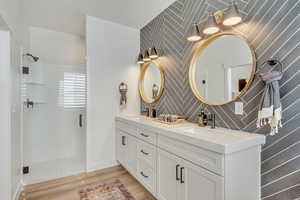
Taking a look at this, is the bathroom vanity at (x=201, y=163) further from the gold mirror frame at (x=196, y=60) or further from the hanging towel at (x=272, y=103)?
the gold mirror frame at (x=196, y=60)

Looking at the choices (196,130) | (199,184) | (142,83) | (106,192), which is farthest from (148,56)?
(106,192)

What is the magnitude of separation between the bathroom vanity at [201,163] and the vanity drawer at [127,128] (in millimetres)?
282

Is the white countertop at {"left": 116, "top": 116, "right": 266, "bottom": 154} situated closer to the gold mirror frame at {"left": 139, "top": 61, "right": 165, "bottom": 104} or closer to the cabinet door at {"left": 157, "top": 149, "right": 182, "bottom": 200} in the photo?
the cabinet door at {"left": 157, "top": 149, "right": 182, "bottom": 200}

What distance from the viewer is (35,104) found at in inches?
114

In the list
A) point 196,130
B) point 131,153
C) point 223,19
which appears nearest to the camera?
point 223,19

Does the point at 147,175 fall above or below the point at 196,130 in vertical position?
below

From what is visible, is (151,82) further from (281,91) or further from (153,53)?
(281,91)

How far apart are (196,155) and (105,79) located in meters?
2.13

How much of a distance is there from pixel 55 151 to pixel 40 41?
227 centimetres

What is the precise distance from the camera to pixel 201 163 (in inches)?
48.8

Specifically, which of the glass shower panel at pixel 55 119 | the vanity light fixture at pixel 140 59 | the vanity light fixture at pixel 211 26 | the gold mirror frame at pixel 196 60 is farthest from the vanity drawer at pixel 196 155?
the glass shower panel at pixel 55 119

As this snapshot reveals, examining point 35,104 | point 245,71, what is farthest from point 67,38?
point 245,71

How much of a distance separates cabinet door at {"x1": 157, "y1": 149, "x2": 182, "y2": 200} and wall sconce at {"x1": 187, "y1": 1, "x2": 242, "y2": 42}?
4.73 ft

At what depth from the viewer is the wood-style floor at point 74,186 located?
1.95 metres
